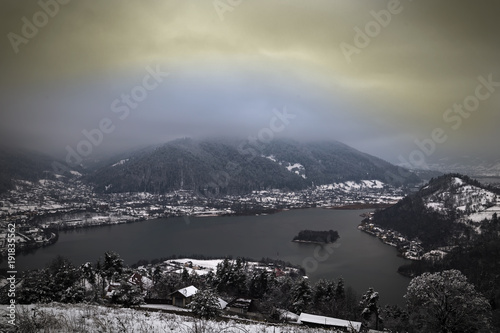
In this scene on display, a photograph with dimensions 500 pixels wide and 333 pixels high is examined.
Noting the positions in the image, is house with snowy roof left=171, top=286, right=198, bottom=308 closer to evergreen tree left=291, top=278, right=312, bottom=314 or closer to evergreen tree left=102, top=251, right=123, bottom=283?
evergreen tree left=102, top=251, right=123, bottom=283

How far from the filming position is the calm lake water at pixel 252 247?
117 feet

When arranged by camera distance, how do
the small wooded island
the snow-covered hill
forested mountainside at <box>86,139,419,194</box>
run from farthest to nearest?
forested mountainside at <box>86,139,419,194</box> < the snow-covered hill < the small wooded island

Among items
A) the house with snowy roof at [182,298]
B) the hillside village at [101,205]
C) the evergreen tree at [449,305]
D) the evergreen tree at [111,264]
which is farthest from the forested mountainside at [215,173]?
the evergreen tree at [449,305]

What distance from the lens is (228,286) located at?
2480 cm

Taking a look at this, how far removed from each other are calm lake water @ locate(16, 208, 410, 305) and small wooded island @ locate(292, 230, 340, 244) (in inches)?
59.3

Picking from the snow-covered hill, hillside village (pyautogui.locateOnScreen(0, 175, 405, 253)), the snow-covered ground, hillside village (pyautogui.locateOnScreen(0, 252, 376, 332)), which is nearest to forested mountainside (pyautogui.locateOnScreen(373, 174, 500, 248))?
the snow-covered hill

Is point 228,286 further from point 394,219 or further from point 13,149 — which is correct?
point 13,149

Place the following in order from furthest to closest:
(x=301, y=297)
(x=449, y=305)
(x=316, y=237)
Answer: (x=316, y=237)
(x=301, y=297)
(x=449, y=305)

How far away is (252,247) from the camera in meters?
47.8

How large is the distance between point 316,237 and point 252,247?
40.3ft

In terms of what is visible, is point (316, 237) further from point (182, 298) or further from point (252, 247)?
point (182, 298)

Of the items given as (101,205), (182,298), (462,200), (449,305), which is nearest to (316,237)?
(182,298)

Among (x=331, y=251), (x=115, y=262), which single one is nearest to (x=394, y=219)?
(x=331, y=251)

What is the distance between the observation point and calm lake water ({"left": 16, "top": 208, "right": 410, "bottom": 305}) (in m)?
35.7
